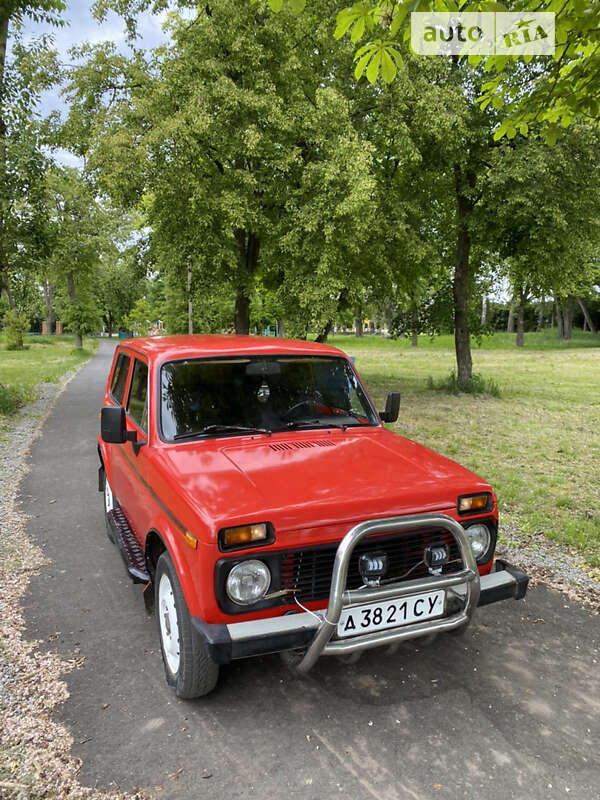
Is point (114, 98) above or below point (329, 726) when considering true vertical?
above

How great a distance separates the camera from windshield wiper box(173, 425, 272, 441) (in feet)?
11.6

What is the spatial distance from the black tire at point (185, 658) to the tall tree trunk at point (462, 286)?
531 inches

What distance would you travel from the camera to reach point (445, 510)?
2.98 meters

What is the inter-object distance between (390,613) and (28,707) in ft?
6.36

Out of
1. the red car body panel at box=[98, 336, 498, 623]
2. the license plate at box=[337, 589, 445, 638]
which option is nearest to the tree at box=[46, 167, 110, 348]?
the red car body panel at box=[98, 336, 498, 623]

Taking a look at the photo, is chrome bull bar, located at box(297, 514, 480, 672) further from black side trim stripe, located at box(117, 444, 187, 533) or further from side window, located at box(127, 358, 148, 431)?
side window, located at box(127, 358, 148, 431)

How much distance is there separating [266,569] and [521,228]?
41.9ft

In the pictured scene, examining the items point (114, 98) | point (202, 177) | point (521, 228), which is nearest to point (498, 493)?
point (521, 228)

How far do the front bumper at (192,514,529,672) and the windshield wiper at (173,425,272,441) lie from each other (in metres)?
1.22

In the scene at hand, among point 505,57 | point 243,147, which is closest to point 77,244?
point 243,147

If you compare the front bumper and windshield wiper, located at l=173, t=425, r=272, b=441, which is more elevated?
windshield wiper, located at l=173, t=425, r=272, b=441

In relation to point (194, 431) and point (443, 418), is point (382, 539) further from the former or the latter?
point (443, 418)

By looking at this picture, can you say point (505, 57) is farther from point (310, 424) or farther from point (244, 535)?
point (244, 535)

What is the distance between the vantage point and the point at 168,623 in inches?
122
